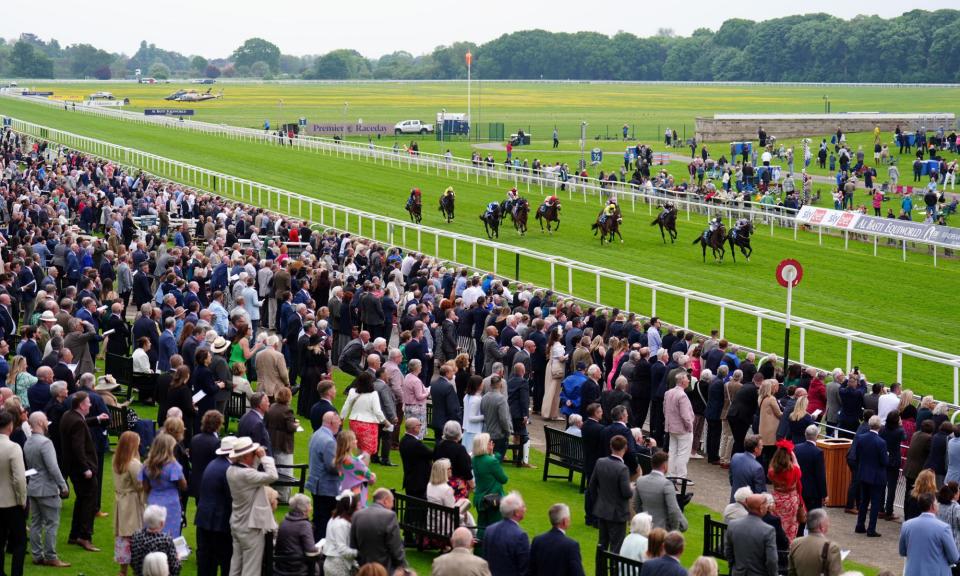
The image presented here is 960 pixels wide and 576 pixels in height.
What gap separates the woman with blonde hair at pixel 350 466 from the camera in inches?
379

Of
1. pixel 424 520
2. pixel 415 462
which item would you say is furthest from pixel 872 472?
pixel 424 520

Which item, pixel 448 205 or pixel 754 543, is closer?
pixel 754 543

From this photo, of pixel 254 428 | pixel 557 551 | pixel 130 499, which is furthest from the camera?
pixel 254 428

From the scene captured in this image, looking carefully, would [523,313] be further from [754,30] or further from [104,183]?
[754,30]

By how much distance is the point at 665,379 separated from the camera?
45.8ft

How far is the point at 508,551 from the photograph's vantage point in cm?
834

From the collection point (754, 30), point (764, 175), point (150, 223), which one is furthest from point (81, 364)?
point (754, 30)

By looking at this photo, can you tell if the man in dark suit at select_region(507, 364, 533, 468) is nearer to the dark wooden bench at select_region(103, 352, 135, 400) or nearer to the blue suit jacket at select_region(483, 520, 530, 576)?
the dark wooden bench at select_region(103, 352, 135, 400)

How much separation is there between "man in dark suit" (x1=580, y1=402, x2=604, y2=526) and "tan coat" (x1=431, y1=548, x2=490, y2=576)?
3463 millimetres

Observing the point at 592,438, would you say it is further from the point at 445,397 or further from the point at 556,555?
the point at 556,555

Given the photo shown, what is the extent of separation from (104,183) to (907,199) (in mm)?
20289

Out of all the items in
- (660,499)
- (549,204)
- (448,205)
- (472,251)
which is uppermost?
(660,499)

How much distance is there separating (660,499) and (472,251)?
60.0 feet

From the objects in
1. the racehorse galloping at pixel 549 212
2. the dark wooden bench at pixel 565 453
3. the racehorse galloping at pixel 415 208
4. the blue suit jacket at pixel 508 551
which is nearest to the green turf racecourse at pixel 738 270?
the racehorse galloping at pixel 549 212
